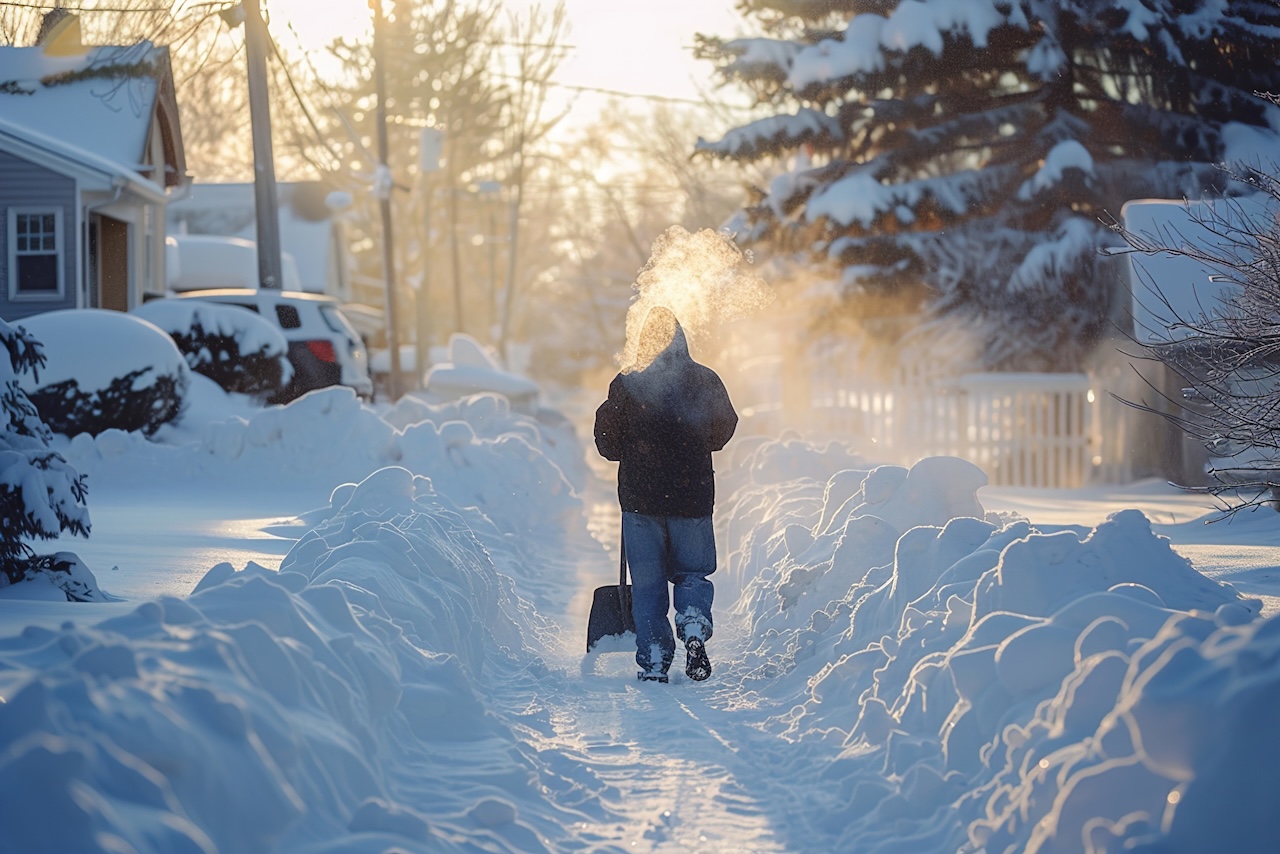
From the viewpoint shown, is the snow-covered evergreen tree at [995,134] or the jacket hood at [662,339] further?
the snow-covered evergreen tree at [995,134]

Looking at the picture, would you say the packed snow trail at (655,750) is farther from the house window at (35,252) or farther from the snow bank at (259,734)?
the house window at (35,252)

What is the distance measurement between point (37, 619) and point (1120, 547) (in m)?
4.16

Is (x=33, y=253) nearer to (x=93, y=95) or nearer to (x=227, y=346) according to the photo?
(x=93, y=95)

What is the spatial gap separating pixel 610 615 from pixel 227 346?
11828mm

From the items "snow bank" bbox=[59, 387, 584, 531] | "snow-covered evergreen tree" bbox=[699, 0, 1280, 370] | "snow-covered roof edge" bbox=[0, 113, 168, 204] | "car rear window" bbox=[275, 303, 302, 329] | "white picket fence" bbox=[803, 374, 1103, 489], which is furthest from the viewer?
"snow-covered roof edge" bbox=[0, 113, 168, 204]

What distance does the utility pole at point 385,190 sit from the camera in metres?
28.7

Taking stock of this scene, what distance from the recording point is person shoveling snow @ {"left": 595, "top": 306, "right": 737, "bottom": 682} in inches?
272

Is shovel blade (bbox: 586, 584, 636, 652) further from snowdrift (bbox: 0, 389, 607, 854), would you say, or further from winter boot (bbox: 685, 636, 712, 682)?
winter boot (bbox: 685, 636, 712, 682)

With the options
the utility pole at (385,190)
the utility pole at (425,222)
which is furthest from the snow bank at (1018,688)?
the utility pole at (425,222)

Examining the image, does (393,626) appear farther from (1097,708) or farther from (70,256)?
(70,256)

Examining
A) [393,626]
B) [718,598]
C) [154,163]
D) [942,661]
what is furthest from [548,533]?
[154,163]

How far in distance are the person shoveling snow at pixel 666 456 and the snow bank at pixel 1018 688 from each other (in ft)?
1.91

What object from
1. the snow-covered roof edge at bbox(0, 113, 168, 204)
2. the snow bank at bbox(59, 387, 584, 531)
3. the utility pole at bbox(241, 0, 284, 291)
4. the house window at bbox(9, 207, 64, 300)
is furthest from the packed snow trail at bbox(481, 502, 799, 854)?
the house window at bbox(9, 207, 64, 300)

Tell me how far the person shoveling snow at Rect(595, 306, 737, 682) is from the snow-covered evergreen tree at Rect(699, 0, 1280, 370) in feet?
39.2
